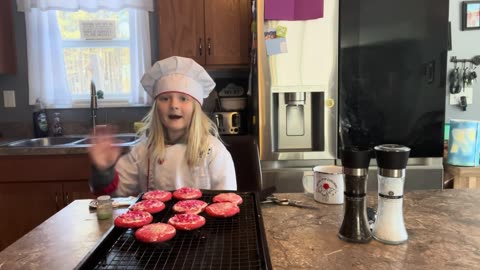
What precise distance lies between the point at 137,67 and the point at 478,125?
2.23 metres

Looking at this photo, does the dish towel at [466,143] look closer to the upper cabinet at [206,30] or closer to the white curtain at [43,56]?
the upper cabinet at [206,30]

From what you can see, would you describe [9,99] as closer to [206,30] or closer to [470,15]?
[206,30]

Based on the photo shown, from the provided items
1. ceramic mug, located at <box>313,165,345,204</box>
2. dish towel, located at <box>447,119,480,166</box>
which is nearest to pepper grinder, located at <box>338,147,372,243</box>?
ceramic mug, located at <box>313,165,345,204</box>

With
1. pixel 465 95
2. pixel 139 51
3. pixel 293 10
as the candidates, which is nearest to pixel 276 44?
pixel 293 10

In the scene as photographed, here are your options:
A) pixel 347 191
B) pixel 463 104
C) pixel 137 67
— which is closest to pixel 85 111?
pixel 137 67

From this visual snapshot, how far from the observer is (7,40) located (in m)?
2.73

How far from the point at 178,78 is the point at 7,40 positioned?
6.35ft

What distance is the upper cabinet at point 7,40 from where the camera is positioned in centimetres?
267

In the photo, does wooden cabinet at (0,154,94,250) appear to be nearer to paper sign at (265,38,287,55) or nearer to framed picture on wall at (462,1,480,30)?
paper sign at (265,38,287,55)

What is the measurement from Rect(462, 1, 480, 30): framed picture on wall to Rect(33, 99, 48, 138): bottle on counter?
2983mm

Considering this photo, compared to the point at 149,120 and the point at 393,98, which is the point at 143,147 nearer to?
the point at 149,120

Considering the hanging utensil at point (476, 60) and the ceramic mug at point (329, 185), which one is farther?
the hanging utensil at point (476, 60)

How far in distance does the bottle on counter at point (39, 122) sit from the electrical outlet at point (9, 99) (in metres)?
0.21

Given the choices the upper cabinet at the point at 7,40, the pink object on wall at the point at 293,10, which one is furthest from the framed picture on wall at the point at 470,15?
the upper cabinet at the point at 7,40
